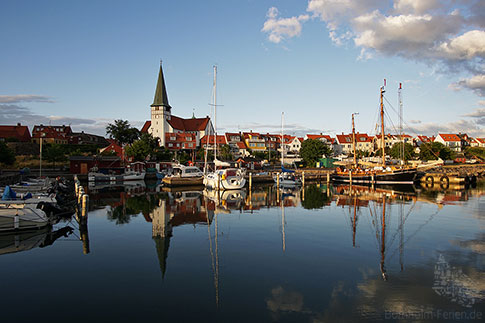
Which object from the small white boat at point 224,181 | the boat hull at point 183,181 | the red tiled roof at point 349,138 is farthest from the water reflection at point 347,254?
the red tiled roof at point 349,138

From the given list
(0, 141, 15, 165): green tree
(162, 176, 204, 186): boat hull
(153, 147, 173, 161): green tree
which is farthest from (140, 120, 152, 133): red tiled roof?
(162, 176, 204, 186): boat hull

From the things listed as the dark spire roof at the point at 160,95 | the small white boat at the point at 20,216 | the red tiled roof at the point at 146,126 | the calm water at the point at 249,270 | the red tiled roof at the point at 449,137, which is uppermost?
the dark spire roof at the point at 160,95

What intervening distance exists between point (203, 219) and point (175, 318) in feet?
49.6

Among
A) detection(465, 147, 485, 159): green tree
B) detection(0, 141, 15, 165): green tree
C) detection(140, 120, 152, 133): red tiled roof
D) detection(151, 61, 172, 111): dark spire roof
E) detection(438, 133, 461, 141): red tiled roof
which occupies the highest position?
detection(151, 61, 172, 111): dark spire roof

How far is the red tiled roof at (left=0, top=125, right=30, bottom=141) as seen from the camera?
95.5 meters

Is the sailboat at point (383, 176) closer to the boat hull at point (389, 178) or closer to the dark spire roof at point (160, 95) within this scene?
the boat hull at point (389, 178)

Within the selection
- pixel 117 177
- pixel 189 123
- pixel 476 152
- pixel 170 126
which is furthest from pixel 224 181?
pixel 476 152

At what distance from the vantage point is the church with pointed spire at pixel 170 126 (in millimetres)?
102625

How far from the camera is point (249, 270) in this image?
42.1 feet

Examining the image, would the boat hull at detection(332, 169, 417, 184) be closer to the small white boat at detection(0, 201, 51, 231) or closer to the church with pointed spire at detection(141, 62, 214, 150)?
the small white boat at detection(0, 201, 51, 231)

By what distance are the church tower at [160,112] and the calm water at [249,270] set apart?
84.5 m

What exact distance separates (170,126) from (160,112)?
537 centimetres

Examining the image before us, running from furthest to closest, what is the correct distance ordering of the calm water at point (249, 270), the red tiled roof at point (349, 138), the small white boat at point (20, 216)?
the red tiled roof at point (349, 138) < the small white boat at point (20, 216) < the calm water at point (249, 270)

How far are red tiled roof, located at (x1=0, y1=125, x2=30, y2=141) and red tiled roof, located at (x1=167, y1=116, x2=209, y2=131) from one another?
140 feet
